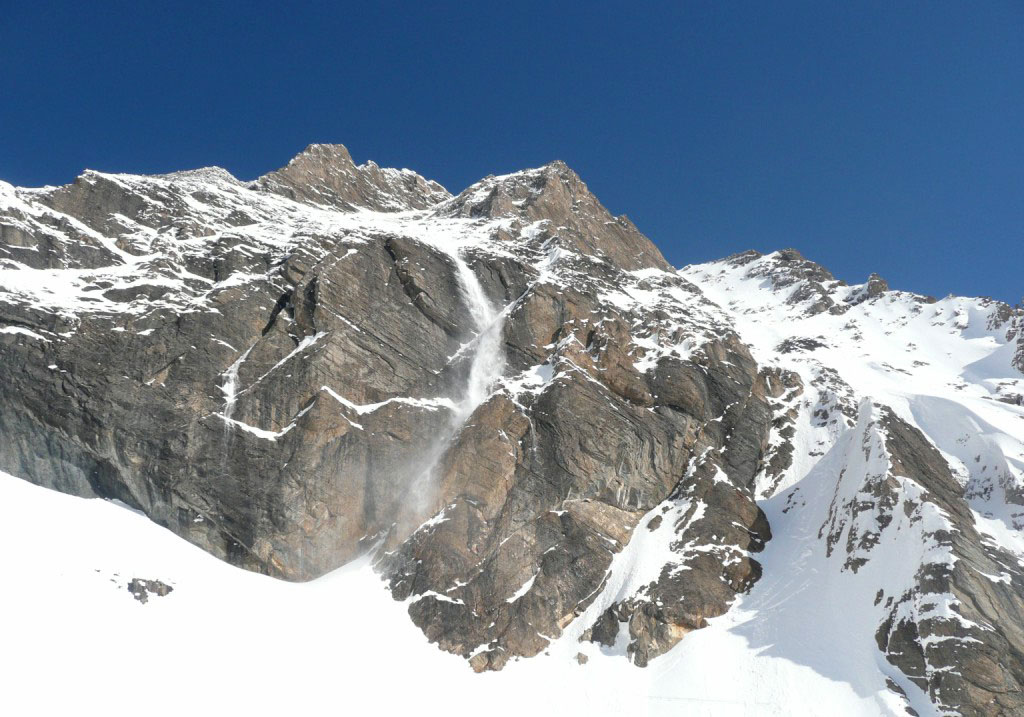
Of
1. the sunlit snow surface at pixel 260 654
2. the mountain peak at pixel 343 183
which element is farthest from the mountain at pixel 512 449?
the mountain peak at pixel 343 183

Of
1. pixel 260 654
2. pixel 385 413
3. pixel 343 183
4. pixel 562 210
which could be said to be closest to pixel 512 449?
pixel 385 413

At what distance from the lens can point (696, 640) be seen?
42.7 metres

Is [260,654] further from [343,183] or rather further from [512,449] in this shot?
[343,183]

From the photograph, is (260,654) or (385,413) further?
(385,413)

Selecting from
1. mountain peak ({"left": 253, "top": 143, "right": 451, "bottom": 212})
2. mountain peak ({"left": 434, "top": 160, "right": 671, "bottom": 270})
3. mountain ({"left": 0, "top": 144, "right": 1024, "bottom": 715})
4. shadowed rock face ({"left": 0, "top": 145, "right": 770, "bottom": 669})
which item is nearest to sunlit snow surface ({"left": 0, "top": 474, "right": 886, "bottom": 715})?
mountain ({"left": 0, "top": 144, "right": 1024, "bottom": 715})

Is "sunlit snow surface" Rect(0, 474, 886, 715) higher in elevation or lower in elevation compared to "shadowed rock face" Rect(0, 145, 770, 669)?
lower

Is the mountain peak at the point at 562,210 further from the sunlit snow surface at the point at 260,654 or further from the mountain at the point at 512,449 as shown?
the sunlit snow surface at the point at 260,654

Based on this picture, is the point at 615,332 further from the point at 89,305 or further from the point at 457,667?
the point at 89,305

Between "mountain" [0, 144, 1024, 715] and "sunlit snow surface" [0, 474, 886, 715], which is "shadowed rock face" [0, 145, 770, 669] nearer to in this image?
"mountain" [0, 144, 1024, 715]

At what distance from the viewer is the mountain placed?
41656mm

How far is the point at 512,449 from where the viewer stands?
2024 inches

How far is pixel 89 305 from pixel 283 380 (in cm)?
1610

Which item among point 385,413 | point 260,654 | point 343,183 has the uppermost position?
point 343,183

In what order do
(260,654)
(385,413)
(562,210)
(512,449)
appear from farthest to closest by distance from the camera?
(562,210) < (385,413) < (512,449) < (260,654)
